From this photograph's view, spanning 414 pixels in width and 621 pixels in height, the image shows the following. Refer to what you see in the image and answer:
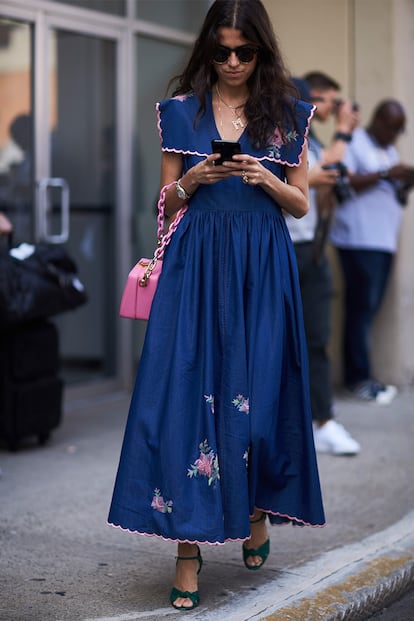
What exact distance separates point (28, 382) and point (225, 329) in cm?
255

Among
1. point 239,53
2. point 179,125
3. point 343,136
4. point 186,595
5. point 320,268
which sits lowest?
point 186,595

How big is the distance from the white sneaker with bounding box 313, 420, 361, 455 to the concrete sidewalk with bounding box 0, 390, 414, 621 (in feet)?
0.22

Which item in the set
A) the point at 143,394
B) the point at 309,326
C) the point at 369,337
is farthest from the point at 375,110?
the point at 143,394

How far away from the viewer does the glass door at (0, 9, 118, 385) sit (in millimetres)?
6875

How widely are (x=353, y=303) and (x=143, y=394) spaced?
434 cm

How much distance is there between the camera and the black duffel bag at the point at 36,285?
221 inches

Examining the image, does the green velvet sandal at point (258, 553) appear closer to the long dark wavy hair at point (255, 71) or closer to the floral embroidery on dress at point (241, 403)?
the floral embroidery on dress at point (241, 403)

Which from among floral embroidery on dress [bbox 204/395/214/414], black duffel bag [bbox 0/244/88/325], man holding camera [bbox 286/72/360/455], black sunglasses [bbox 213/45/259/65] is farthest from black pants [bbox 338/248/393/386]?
floral embroidery on dress [bbox 204/395/214/414]

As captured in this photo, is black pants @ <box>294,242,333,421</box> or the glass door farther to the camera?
the glass door

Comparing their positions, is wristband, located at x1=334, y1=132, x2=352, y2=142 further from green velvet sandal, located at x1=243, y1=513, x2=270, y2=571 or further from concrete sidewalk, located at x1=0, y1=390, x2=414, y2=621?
green velvet sandal, located at x1=243, y1=513, x2=270, y2=571

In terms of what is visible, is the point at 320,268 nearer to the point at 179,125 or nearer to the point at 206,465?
the point at 179,125

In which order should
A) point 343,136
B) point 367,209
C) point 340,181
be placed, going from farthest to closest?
1. point 367,209
2. point 343,136
3. point 340,181

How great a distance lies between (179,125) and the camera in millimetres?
3727

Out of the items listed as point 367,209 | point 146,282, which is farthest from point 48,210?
point 146,282
